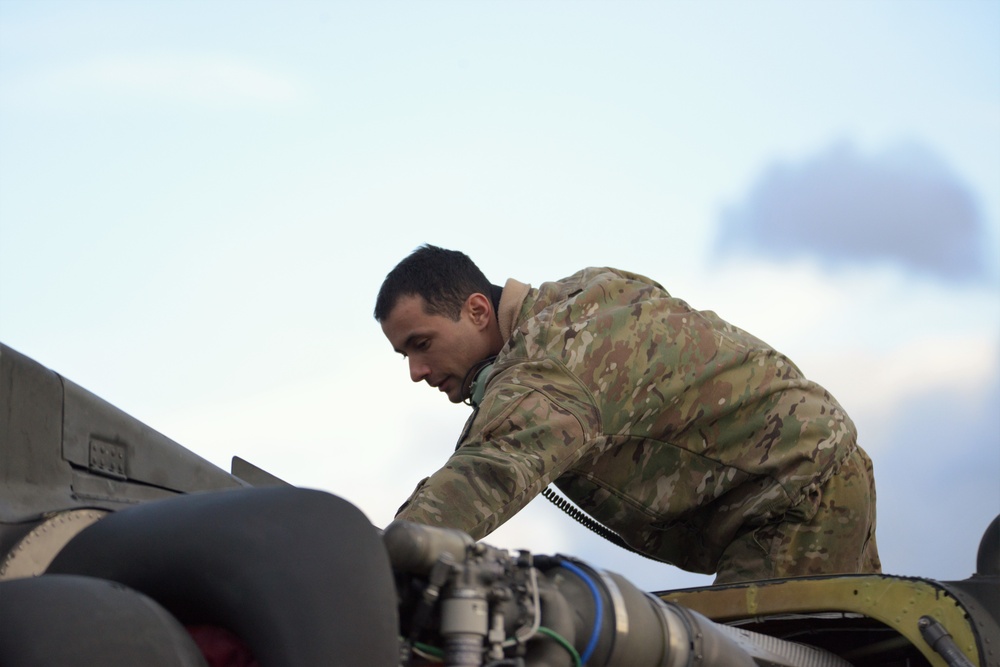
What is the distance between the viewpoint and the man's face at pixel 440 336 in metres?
4.48

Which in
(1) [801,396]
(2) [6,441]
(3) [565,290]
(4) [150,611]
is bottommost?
(4) [150,611]

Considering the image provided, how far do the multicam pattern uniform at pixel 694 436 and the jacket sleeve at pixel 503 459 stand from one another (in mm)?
120

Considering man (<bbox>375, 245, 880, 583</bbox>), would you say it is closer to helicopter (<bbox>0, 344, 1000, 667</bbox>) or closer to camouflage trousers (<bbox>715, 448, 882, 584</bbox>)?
camouflage trousers (<bbox>715, 448, 882, 584</bbox>)

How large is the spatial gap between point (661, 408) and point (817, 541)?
2.27 feet

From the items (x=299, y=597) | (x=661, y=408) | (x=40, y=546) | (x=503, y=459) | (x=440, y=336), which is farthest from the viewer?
(x=440, y=336)

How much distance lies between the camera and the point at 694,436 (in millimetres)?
4156

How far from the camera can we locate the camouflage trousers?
4.12 m

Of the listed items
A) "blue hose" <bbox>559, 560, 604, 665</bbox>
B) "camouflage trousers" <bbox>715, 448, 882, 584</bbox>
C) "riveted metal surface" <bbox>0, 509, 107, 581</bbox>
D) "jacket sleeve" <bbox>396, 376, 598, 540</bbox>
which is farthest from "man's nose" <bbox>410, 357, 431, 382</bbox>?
"blue hose" <bbox>559, 560, 604, 665</bbox>

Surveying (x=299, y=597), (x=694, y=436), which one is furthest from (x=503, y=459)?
(x=299, y=597)

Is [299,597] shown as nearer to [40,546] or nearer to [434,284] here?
[40,546]

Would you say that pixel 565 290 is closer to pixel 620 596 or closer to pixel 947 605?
pixel 947 605

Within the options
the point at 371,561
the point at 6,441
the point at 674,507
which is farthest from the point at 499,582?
the point at 674,507

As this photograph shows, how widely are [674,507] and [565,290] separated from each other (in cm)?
85

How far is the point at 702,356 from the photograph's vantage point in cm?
419
